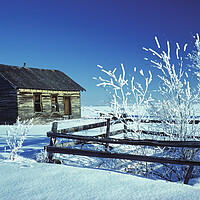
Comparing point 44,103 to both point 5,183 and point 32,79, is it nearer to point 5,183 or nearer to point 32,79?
point 32,79

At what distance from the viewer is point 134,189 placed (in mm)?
3279

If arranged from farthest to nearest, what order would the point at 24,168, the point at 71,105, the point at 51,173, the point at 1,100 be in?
the point at 71,105, the point at 1,100, the point at 24,168, the point at 51,173

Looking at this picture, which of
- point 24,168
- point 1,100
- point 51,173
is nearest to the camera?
point 51,173

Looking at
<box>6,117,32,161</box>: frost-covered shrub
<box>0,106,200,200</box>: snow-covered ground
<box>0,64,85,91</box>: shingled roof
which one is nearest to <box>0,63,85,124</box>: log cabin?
<box>0,64,85,91</box>: shingled roof

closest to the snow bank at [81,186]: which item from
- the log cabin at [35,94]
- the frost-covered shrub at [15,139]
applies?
the frost-covered shrub at [15,139]

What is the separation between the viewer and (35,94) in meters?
17.5

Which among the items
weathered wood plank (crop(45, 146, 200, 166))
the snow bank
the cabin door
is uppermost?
the cabin door

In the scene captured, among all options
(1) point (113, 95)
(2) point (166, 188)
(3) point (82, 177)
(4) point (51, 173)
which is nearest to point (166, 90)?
(1) point (113, 95)

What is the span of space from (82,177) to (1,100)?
1492cm

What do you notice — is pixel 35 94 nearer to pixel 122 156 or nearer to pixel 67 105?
pixel 67 105

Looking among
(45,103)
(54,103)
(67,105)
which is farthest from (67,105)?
(45,103)

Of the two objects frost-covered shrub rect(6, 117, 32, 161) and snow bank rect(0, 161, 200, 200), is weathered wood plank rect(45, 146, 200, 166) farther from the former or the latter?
frost-covered shrub rect(6, 117, 32, 161)

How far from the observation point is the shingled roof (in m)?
16.6

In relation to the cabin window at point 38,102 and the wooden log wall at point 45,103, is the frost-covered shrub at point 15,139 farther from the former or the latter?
the cabin window at point 38,102
